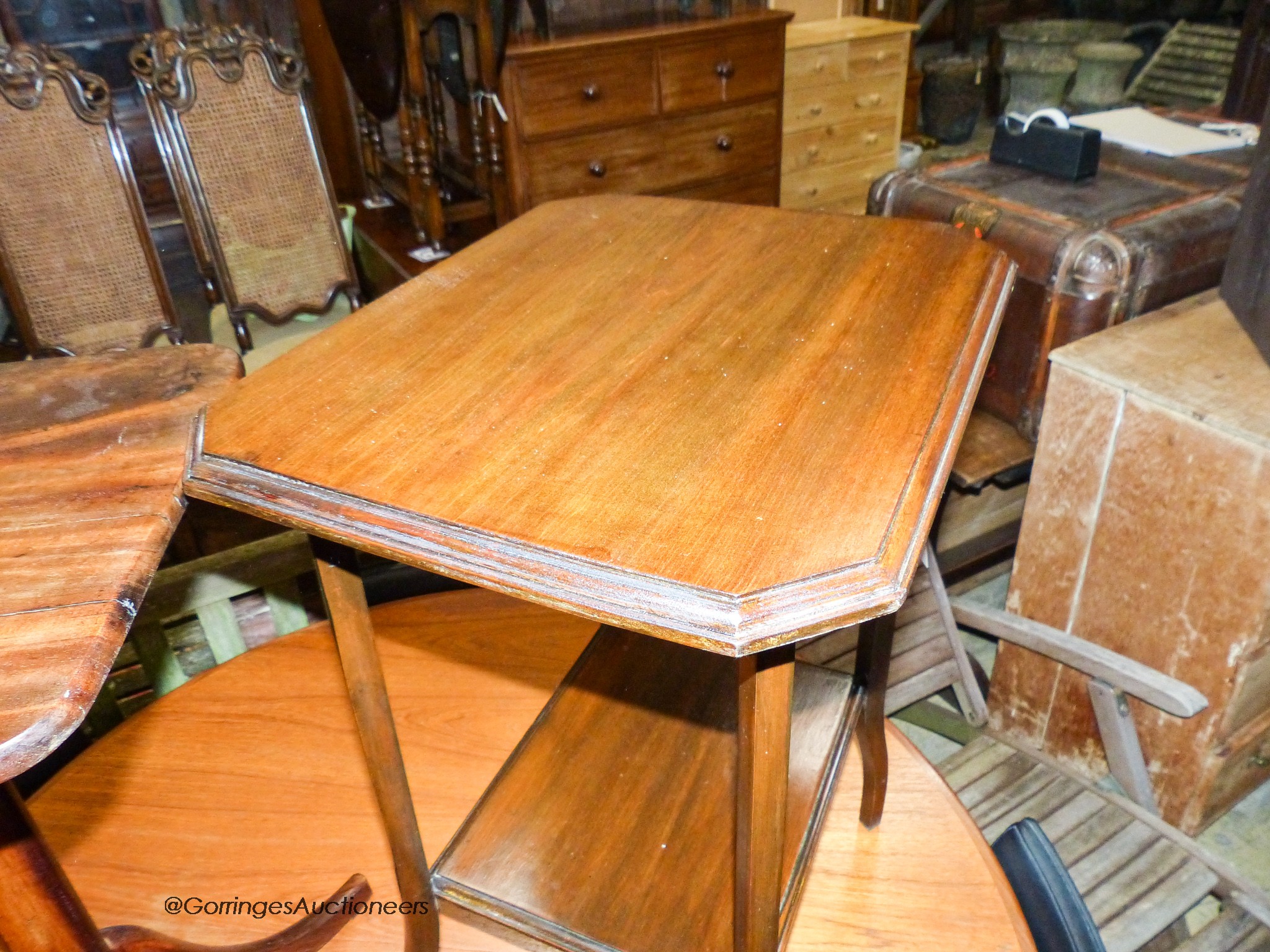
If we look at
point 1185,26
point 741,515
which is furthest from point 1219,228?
point 1185,26

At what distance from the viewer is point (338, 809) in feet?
4.39

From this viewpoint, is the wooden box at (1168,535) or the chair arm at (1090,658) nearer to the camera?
the wooden box at (1168,535)

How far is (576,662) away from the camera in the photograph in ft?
4.48

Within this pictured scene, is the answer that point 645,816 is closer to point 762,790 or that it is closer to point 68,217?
point 762,790

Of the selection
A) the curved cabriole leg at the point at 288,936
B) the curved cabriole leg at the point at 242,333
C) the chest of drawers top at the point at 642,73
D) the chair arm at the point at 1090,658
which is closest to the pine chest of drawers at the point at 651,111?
the chest of drawers top at the point at 642,73

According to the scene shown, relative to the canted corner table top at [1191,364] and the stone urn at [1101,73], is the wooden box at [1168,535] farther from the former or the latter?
the stone urn at [1101,73]

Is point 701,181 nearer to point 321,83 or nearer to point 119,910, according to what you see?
point 321,83

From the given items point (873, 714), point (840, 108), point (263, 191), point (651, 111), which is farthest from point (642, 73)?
point (873, 714)

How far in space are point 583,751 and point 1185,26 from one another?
5.66 m

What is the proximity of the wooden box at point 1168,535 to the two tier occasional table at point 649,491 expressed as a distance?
0.68 m

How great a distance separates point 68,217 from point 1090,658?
7.56 feet

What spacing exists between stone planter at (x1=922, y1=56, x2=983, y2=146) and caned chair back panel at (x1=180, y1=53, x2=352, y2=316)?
12.7ft

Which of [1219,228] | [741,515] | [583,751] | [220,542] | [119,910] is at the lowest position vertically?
[220,542]

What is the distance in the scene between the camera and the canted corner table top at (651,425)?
0.61 m
